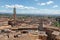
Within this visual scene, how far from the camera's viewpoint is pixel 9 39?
267 inches

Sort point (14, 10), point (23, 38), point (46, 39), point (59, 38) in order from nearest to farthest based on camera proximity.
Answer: point (23, 38) < point (59, 38) < point (46, 39) < point (14, 10)

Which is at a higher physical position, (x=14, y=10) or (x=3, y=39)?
(x=14, y=10)

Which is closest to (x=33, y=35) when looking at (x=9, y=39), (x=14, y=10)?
(x=9, y=39)

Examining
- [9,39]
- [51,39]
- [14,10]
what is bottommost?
A: [51,39]

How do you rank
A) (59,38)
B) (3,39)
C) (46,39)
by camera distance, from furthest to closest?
1. (46,39)
2. (59,38)
3. (3,39)

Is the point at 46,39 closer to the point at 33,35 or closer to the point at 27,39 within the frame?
the point at 33,35

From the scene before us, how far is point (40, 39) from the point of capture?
28.3 ft

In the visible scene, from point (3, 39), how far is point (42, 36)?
3.21 m

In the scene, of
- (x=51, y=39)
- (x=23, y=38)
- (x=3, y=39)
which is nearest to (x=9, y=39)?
(x=3, y=39)

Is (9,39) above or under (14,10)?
under

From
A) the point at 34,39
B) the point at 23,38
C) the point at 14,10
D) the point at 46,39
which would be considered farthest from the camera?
the point at 14,10

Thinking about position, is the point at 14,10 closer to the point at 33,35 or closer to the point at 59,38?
the point at 33,35

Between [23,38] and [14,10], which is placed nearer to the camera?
[23,38]

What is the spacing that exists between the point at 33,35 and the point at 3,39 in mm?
2419
